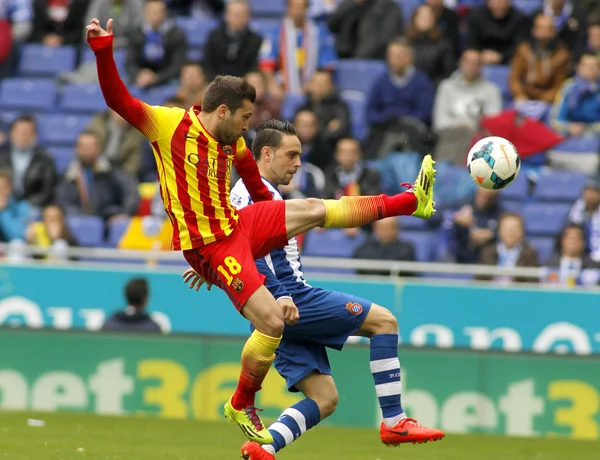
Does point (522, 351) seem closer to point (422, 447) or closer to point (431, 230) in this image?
point (422, 447)

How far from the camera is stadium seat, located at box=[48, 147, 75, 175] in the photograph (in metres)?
15.2

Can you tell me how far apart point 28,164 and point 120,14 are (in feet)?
9.89

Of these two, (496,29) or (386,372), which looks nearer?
(386,372)

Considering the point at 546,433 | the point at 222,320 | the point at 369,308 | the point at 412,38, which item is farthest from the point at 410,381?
the point at 412,38

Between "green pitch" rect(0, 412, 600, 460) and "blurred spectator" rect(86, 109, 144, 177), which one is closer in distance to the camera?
"green pitch" rect(0, 412, 600, 460)

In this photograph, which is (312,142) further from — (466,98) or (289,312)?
(289,312)

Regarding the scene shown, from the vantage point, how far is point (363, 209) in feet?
24.6

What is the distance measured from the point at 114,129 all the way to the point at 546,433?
6.65 meters

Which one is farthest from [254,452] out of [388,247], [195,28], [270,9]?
[270,9]

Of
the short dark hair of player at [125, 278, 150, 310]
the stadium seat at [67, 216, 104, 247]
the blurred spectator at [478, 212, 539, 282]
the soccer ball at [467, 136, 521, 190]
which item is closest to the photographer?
the soccer ball at [467, 136, 521, 190]

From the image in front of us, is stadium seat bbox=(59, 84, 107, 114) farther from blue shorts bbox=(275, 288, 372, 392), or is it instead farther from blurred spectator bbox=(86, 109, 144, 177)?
blue shorts bbox=(275, 288, 372, 392)

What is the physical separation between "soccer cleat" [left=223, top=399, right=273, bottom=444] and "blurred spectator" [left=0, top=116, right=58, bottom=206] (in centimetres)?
752

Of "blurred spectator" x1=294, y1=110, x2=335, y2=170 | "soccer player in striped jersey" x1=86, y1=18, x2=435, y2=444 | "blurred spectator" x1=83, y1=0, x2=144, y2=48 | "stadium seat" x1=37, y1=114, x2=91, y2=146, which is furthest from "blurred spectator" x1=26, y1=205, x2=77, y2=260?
"soccer player in striped jersey" x1=86, y1=18, x2=435, y2=444

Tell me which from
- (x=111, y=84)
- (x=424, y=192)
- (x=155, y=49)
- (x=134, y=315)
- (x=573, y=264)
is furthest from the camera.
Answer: (x=155, y=49)
